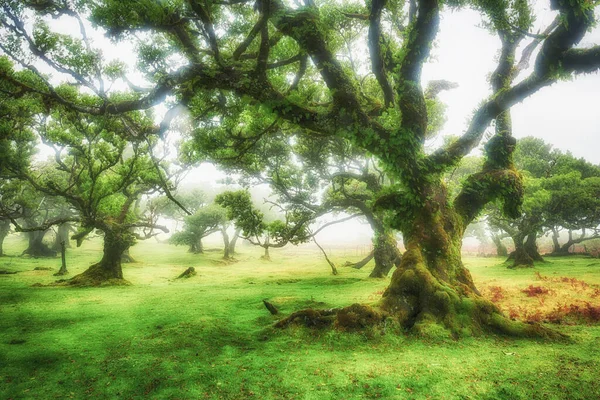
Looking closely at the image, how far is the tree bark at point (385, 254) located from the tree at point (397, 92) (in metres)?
8.30

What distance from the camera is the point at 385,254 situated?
17594mm

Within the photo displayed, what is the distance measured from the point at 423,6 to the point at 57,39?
9114 millimetres

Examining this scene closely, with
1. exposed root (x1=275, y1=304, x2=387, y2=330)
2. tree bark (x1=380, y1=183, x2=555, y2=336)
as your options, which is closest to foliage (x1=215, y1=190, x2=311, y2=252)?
exposed root (x1=275, y1=304, x2=387, y2=330)

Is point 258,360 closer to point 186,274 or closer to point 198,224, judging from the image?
point 186,274

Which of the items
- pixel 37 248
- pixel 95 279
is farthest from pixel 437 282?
pixel 37 248

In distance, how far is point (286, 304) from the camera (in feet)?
32.7

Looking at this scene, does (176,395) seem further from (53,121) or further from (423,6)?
(53,121)

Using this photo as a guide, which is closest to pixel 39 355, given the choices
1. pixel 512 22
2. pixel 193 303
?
pixel 193 303

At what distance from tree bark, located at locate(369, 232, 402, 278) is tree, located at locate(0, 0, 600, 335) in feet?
27.2

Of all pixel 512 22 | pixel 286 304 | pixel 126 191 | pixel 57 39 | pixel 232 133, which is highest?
pixel 57 39

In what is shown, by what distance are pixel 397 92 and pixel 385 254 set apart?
1140cm

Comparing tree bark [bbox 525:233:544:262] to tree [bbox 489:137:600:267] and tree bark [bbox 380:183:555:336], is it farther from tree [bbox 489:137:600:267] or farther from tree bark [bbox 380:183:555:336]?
tree bark [bbox 380:183:555:336]

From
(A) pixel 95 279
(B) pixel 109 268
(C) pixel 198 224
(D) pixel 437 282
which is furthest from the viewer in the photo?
(C) pixel 198 224

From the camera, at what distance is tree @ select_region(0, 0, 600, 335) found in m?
6.55
